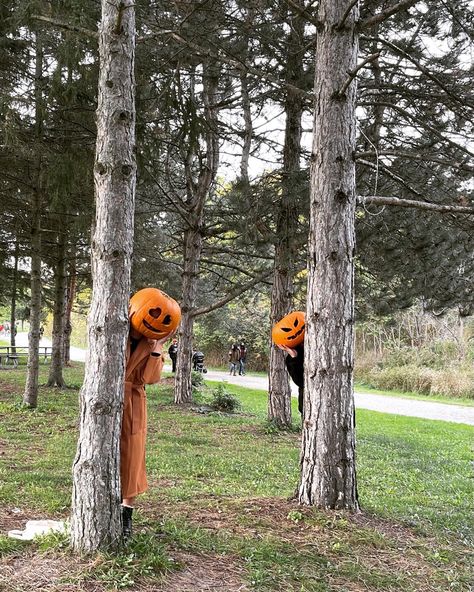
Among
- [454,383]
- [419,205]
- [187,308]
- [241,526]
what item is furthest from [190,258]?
[454,383]

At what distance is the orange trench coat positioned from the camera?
360 cm

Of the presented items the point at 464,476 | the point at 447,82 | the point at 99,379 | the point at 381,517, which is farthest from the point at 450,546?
the point at 447,82

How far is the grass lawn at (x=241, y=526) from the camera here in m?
3.22

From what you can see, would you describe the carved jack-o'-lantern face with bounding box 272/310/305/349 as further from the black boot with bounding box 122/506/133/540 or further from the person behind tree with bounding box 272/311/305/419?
the black boot with bounding box 122/506/133/540

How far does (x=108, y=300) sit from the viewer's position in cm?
342

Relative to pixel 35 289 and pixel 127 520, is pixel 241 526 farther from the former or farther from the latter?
pixel 35 289

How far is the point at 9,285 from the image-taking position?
16.2 m

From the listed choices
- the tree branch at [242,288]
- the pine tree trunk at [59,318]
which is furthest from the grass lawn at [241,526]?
the pine tree trunk at [59,318]

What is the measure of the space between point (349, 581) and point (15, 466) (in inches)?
156

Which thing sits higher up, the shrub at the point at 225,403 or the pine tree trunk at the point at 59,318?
the pine tree trunk at the point at 59,318

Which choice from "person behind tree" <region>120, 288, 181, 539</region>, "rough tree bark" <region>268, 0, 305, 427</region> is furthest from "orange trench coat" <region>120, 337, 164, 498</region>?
"rough tree bark" <region>268, 0, 305, 427</region>

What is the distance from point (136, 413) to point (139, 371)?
0.27m

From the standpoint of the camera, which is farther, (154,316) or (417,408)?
(417,408)

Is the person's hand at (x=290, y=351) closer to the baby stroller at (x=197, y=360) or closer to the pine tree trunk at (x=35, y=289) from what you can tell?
the pine tree trunk at (x=35, y=289)
